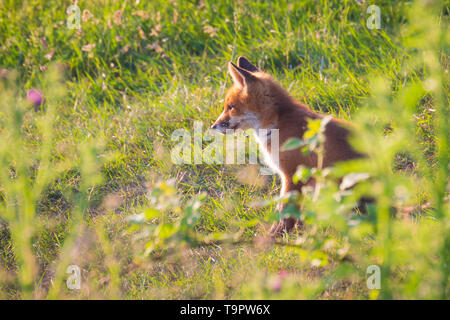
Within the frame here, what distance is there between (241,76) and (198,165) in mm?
1040

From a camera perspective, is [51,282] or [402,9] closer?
[51,282]

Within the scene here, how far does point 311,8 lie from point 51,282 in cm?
448

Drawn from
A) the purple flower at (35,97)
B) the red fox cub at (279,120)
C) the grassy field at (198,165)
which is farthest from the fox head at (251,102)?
the purple flower at (35,97)

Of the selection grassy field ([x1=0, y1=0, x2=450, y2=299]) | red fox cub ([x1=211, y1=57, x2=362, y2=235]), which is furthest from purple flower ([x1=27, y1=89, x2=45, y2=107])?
red fox cub ([x1=211, y1=57, x2=362, y2=235])

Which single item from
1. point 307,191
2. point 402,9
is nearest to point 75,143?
point 307,191

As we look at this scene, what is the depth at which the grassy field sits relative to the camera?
1872 millimetres

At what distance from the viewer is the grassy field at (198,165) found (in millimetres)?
1872

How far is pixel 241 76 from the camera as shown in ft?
11.7

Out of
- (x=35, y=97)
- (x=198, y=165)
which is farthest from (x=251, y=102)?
(x=35, y=97)

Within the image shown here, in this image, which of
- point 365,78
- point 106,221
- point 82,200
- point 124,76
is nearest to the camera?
point 82,200

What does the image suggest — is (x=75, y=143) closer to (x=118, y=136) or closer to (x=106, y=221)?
(x=118, y=136)

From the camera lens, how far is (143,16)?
5.42 m

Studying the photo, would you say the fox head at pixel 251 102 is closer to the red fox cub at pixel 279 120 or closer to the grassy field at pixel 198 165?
the red fox cub at pixel 279 120

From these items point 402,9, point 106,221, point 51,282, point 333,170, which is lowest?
point 51,282
